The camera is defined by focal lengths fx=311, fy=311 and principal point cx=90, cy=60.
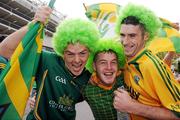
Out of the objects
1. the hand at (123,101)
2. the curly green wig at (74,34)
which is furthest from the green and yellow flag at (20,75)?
the hand at (123,101)

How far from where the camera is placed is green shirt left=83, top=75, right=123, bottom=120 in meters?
4.04

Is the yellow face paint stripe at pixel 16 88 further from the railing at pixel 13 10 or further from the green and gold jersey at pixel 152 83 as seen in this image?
the railing at pixel 13 10

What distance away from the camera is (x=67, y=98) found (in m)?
3.79

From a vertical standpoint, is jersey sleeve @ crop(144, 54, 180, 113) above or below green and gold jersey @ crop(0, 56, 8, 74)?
below

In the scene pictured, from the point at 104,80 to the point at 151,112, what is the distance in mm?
823

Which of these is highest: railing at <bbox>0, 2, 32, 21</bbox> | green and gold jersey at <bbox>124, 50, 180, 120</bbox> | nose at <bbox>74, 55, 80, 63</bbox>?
railing at <bbox>0, 2, 32, 21</bbox>

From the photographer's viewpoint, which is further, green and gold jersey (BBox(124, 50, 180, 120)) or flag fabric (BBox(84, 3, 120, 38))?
flag fabric (BBox(84, 3, 120, 38))

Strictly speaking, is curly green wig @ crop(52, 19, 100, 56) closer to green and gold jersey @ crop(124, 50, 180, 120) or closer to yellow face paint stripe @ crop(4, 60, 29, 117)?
green and gold jersey @ crop(124, 50, 180, 120)

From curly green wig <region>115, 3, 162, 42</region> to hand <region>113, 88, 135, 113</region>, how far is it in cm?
96

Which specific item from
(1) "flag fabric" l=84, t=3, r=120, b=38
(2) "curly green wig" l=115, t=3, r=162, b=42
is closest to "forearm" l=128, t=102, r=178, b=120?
(2) "curly green wig" l=115, t=3, r=162, b=42

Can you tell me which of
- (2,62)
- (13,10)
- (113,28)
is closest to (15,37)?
(2,62)

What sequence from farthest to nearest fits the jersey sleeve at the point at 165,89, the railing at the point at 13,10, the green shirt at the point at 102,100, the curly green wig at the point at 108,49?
the railing at the point at 13,10, the curly green wig at the point at 108,49, the green shirt at the point at 102,100, the jersey sleeve at the point at 165,89

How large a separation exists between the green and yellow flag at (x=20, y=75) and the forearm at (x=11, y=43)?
9 centimetres

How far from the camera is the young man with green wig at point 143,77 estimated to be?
3355mm
